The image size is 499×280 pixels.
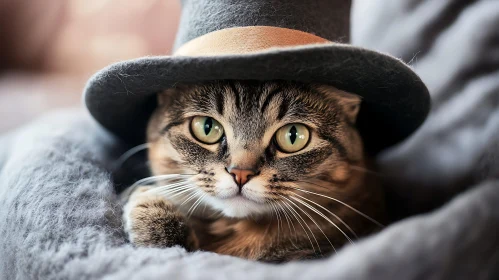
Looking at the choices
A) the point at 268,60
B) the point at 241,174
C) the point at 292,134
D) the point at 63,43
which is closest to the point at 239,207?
the point at 241,174

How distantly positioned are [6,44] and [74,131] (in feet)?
3.55

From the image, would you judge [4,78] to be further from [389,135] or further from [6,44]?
[389,135]

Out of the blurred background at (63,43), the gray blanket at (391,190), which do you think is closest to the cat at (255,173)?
the gray blanket at (391,190)

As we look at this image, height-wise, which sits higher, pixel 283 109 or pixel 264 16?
pixel 264 16

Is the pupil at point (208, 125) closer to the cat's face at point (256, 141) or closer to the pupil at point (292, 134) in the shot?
the cat's face at point (256, 141)

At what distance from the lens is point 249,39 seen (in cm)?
79

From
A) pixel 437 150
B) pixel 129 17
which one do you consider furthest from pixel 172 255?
pixel 129 17

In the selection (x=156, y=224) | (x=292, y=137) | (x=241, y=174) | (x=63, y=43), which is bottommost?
(x=156, y=224)

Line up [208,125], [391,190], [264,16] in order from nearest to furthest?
[264,16], [208,125], [391,190]

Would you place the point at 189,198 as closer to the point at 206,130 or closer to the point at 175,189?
the point at 175,189

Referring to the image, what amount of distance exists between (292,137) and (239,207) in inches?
7.3

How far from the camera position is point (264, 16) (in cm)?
82

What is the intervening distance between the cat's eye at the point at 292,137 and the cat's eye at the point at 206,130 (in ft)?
0.41

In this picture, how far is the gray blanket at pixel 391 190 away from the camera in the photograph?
22.8 inches
